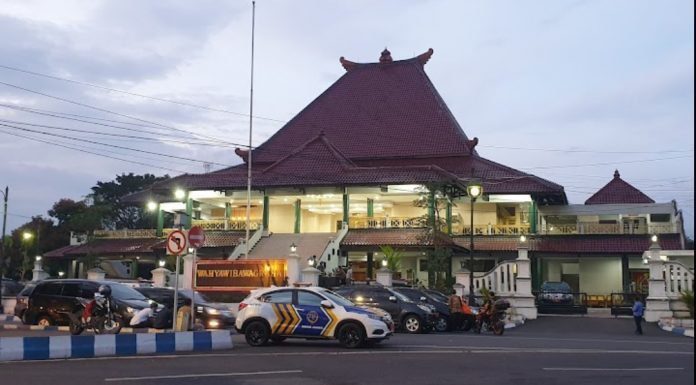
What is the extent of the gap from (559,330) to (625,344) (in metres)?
6.37

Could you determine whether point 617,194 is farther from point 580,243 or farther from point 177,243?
point 177,243

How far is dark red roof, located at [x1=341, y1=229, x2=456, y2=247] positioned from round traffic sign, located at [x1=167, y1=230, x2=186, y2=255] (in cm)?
2325

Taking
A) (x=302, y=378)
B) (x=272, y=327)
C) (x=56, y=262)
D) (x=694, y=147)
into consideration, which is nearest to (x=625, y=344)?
(x=272, y=327)

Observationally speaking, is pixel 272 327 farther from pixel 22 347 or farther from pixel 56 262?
pixel 56 262

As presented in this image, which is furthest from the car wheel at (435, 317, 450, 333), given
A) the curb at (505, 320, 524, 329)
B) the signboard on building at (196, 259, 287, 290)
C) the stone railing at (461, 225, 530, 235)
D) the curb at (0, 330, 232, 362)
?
the stone railing at (461, 225, 530, 235)

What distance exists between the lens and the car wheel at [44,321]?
21.5 m

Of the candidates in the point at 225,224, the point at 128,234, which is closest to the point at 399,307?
the point at 225,224

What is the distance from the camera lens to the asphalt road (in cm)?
1098

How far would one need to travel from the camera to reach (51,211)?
65750 mm

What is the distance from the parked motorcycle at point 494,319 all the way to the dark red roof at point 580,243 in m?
19.3

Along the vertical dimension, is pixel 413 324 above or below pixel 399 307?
below

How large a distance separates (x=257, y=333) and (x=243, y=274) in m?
13.5

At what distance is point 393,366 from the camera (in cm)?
1269

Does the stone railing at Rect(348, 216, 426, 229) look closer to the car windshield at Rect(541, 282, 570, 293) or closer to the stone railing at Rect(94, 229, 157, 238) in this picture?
the car windshield at Rect(541, 282, 570, 293)
